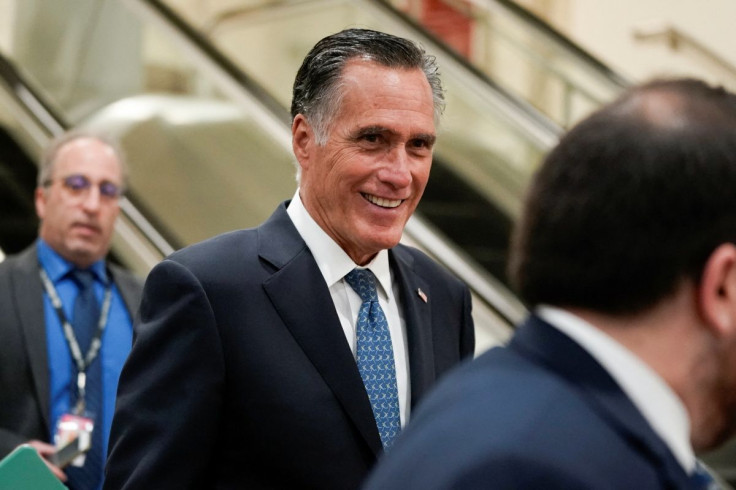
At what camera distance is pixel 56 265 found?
3641mm

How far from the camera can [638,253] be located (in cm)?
97

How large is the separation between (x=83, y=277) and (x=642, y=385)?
9.57ft

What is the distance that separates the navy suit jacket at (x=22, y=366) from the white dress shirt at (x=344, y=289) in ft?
4.71

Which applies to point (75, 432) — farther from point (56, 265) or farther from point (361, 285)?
point (361, 285)

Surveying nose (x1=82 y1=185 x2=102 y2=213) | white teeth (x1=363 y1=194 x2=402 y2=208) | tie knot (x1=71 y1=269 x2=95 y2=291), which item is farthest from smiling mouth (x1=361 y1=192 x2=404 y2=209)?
nose (x1=82 y1=185 x2=102 y2=213)

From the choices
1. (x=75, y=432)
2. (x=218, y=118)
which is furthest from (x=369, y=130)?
(x=218, y=118)

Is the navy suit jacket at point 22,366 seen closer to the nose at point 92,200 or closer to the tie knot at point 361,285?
the nose at point 92,200

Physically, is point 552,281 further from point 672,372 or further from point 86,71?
point 86,71

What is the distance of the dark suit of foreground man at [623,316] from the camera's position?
3.07 ft

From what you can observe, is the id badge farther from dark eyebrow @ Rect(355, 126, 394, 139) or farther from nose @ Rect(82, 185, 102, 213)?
dark eyebrow @ Rect(355, 126, 394, 139)

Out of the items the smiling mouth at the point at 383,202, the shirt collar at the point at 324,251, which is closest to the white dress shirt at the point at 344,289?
the shirt collar at the point at 324,251

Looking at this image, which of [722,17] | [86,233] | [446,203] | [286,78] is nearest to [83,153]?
[86,233]

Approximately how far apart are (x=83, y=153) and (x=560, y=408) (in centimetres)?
324

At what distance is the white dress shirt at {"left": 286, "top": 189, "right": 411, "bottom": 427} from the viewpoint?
1998mm
